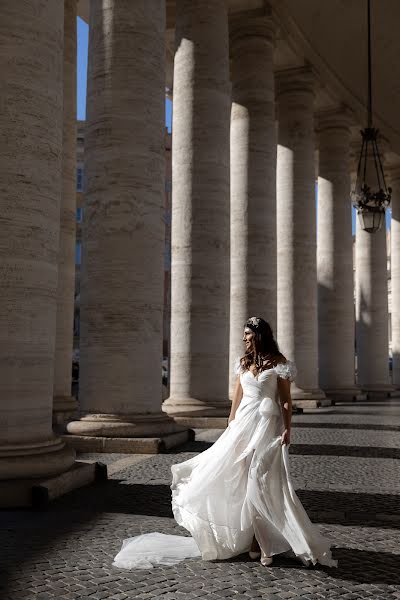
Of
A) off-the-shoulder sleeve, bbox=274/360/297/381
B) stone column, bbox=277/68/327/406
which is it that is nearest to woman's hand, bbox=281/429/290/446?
off-the-shoulder sleeve, bbox=274/360/297/381

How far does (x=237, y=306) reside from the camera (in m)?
47.6

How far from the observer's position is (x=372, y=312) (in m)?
75.2

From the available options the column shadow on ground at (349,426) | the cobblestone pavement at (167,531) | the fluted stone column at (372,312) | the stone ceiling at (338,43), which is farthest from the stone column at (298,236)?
the cobblestone pavement at (167,531)

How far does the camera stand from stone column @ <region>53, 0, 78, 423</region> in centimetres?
3922

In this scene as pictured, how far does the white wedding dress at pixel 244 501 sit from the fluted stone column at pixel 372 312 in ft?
207

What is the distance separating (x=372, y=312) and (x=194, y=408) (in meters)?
42.1

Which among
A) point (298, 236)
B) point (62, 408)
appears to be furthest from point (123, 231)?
point (298, 236)

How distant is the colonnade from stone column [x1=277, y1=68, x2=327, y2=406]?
0.13 m

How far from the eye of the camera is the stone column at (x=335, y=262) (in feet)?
218

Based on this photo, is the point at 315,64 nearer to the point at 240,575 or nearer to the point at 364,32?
the point at 364,32

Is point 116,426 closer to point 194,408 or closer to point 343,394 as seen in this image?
point 194,408

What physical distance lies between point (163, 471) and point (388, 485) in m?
7.16

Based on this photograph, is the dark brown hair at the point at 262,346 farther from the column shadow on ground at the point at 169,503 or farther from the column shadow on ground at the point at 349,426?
the column shadow on ground at the point at 349,426

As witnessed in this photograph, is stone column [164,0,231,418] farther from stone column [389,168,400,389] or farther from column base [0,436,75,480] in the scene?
stone column [389,168,400,389]
